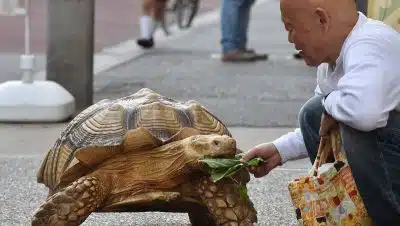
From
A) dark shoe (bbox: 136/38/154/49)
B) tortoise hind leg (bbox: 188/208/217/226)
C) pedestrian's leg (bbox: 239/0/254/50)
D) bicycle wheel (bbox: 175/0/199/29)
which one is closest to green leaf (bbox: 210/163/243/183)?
tortoise hind leg (bbox: 188/208/217/226)

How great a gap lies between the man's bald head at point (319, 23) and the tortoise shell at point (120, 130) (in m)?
0.63

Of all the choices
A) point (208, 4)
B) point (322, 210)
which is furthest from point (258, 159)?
point (208, 4)

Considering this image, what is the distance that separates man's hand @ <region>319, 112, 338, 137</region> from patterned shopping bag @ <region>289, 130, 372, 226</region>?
22 millimetres

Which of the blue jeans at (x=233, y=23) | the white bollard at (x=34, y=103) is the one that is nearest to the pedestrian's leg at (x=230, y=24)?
the blue jeans at (x=233, y=23)

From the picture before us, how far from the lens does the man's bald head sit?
3.24 meters

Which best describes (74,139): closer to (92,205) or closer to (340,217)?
(92,205)

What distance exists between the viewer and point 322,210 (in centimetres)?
331

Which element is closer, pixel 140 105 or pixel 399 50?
pixel 399 50

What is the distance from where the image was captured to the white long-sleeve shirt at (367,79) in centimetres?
310

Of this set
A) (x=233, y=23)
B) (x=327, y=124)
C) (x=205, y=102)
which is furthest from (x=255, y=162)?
(x=233, y=23)

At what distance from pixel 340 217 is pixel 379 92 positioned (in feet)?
1.36

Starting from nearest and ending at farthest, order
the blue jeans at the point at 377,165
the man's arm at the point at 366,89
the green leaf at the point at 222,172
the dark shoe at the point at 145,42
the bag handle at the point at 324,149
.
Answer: the man's arm at the point at 366,89
the blue jeans at the point at 377,165
the bag handle at the point at 324,149
the green leaf at the point at 222,172
the dark shoe at the point at 145,42

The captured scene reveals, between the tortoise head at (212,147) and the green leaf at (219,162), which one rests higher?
the tortoise head at (212,147)

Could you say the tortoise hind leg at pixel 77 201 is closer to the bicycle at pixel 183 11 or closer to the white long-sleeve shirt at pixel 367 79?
the white long-sleeve shirt at pixel 367 79
